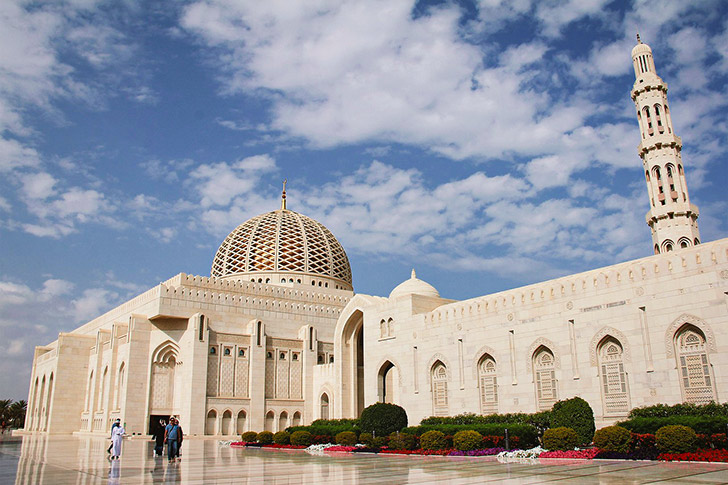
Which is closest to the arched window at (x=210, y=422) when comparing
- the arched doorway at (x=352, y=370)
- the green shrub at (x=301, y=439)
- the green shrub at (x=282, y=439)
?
the arched doorway at (x=352, y=370)

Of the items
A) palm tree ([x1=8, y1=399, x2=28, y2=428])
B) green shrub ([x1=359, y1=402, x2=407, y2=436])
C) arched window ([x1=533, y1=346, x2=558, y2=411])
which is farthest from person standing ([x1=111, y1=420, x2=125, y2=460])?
palm tree ([x1=8, y1=399, x2=28, y2=428])

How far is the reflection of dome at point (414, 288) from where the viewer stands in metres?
26.4

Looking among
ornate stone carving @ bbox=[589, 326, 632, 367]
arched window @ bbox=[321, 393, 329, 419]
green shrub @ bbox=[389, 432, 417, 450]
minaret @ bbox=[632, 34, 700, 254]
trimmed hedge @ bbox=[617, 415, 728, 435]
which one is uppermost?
minaret @ bbox=[632, 34, 700, 254]

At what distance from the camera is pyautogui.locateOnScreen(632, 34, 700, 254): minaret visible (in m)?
21.7

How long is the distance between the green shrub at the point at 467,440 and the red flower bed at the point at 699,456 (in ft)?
13.7

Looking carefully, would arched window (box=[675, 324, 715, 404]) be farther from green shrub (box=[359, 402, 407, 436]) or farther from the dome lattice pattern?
the dome lattice pattern

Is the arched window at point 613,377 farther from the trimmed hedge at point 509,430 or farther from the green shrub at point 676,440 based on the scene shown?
the green shrub at point 676,440

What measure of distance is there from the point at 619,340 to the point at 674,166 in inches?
344

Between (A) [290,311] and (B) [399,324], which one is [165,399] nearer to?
(A) [290,311]

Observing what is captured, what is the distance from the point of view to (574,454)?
12680mm

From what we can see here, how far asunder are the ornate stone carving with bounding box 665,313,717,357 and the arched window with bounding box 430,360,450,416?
8.36m

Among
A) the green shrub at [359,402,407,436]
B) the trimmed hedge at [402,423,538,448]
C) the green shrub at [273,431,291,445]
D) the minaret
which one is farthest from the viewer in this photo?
the minaret

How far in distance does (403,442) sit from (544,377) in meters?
5.76

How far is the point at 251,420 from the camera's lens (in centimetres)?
2775
